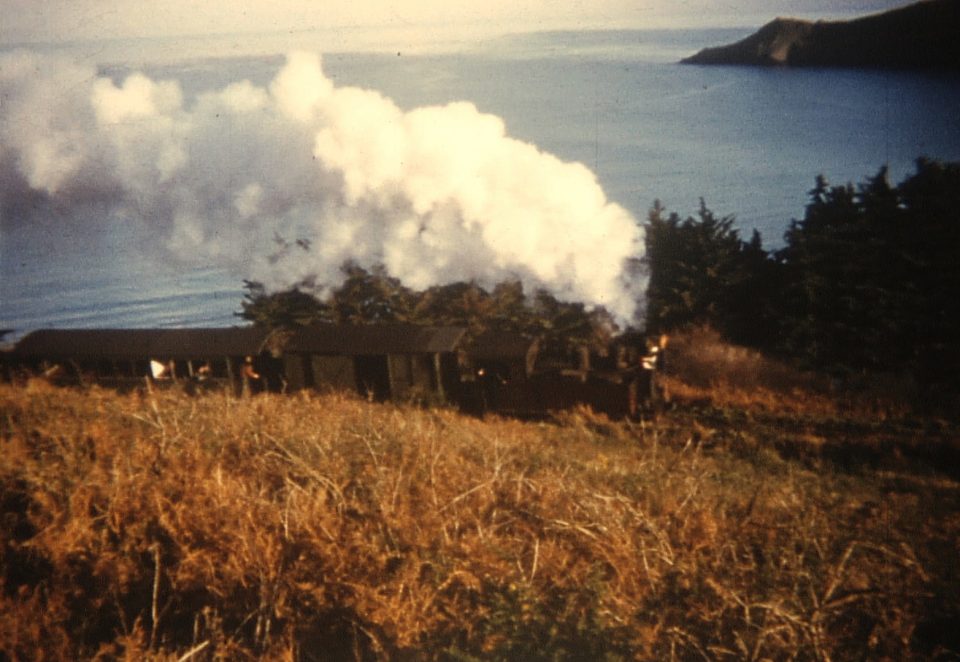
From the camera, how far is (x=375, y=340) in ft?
44.1

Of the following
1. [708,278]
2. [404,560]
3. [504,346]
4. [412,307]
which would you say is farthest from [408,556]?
[708,278]

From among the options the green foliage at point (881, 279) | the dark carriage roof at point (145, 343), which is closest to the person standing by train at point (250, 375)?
the dark carriage roof at point (145, 343)

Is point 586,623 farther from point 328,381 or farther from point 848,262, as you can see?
point 848,262

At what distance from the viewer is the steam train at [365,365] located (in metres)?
12.5

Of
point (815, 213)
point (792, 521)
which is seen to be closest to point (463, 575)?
point (792, 521)

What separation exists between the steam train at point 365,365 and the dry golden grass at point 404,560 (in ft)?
16.9

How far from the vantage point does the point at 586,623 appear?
14.0 ft

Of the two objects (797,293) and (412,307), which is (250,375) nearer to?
(412,307)

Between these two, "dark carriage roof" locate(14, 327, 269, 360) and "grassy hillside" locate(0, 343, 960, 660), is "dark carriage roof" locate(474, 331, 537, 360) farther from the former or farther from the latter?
"dark carriage roof" locate(14, 327, 269, 360)

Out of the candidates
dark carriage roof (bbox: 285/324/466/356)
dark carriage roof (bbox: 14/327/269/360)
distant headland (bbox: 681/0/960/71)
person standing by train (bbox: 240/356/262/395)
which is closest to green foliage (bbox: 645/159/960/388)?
distant headland (bbox: 681/0/960/71)

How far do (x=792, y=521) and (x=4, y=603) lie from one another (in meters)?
7.62

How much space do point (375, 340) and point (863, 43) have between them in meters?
13.9

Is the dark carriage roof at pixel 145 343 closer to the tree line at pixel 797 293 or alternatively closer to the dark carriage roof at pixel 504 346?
the tree line at pixel 797 293

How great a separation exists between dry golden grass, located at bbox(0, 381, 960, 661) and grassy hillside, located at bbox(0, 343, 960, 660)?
0.02m
